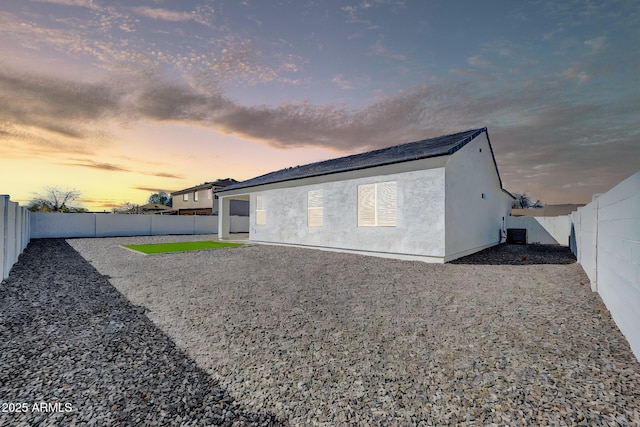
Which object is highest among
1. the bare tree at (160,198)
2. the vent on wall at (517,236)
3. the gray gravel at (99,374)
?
the bare tree at (160,198)

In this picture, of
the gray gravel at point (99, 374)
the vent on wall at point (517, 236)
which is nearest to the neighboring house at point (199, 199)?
the gray gravel at point (99, 374)

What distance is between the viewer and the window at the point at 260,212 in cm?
1556

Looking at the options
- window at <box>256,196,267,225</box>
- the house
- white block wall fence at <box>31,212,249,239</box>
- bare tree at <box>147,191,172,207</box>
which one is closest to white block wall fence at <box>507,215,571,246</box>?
the house

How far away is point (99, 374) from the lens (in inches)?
113

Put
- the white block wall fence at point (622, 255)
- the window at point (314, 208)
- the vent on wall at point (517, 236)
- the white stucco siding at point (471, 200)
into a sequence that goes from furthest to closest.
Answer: the vent on wall at point (517, 236)
the window at point (314, 208)
the white stucco siding at point (471, 200)
the white block wall fence at point (622, 255)

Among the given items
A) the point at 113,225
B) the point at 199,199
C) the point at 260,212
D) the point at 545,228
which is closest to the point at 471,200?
the point at 545,228

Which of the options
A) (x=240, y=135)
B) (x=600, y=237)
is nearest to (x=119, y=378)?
(x=600, y=237)

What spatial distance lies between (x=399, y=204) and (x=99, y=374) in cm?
901

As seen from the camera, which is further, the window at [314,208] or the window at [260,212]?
the window at [260,212]

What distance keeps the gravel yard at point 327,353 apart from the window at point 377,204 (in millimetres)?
4191

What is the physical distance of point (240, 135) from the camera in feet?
47.8

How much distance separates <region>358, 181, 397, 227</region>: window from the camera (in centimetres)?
1012

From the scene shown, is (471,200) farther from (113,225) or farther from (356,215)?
(113,225)

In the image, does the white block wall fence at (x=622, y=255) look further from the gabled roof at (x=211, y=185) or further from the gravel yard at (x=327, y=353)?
the gabled roof at (x=211, y=185)
